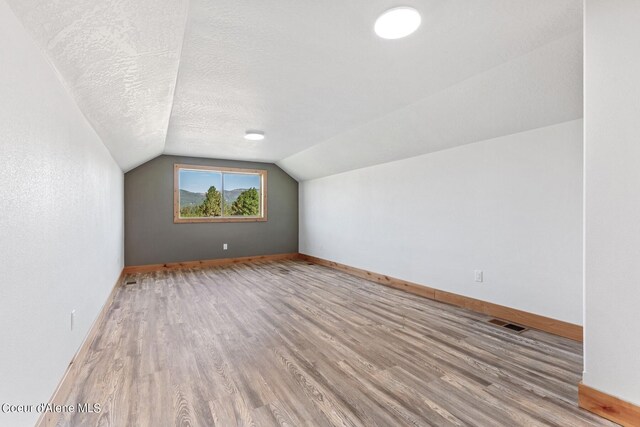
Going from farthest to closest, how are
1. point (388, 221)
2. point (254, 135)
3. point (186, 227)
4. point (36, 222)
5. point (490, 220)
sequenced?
point (186, 227) → point (388, 221) → point (254, 135) → point (490, 220) → point (36, 222)

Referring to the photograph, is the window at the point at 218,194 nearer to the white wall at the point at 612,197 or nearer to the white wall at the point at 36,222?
the white wall at the point at 36,222

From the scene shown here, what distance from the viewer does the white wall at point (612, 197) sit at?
55.4 inches

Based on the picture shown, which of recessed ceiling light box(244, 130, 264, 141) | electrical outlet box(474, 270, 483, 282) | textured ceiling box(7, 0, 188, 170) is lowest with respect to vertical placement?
electrical outlet box(474, 270, 483, 282)

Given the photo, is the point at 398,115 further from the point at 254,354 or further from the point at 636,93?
the point at 254,354

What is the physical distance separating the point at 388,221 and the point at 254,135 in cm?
238

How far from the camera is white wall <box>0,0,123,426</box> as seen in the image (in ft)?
3.30

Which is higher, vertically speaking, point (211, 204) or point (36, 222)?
point (211, 204)

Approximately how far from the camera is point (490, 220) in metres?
3.07

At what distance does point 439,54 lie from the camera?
2072 mm

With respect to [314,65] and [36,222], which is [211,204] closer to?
→ [314,65]

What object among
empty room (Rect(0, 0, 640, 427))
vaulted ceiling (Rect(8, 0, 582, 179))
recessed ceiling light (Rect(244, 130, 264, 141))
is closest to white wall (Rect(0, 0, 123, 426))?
empty room (Rect(0, 0, 640, 427))

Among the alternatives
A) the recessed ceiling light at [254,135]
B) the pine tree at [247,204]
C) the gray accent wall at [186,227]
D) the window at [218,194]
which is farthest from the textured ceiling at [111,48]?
the pine tree at [247,204]

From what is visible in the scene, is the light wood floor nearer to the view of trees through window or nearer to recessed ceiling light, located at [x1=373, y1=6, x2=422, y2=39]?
recessed ceiling light, located at [x1=373, y1=6, x2=422, y2=39]

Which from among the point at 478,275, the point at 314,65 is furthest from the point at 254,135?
the point at 478,275
